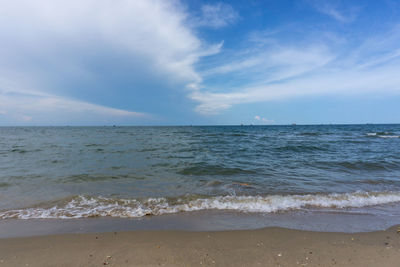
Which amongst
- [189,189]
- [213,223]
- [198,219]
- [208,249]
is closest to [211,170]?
[189,189]

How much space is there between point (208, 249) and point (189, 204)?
95.2 inches

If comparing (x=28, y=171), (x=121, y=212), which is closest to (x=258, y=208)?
(x=121, y=212)

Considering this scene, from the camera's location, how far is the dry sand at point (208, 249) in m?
3.18

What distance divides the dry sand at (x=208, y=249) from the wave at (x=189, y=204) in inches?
49.2

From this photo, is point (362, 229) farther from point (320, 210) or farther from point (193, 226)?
point (193, 226)

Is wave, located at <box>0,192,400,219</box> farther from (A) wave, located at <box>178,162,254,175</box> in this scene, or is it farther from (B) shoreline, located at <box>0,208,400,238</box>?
(A) wave, located at <box>178,162,254,175</box>

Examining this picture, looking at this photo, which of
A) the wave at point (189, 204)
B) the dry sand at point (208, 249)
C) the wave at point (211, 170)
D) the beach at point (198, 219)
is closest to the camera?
the dry sand at point (208, 249)

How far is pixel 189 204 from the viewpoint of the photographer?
19.3 ft

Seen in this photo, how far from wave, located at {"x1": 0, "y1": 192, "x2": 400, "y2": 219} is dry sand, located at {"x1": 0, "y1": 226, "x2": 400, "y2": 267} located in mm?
1251

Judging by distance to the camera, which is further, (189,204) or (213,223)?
(189,204)

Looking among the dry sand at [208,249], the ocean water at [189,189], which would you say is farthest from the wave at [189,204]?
the dry sand at [208,249]

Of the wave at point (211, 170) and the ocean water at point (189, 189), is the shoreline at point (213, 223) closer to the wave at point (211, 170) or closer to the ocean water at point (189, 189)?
the ocean water at point (189, 189)

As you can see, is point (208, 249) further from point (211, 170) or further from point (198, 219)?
point (211, 170)

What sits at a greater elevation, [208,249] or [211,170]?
[208,249]
